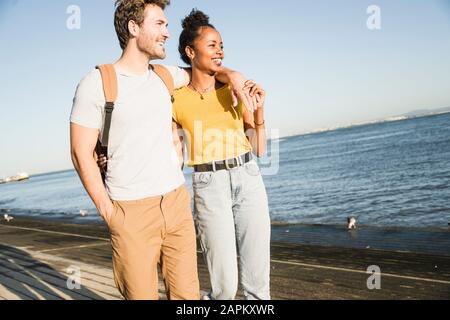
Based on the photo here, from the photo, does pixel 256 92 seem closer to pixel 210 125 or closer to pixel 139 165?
pixel 210 125

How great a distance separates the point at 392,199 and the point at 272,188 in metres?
14.4

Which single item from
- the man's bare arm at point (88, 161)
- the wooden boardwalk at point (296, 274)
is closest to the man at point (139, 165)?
the man's bare arm at point (88, 161)

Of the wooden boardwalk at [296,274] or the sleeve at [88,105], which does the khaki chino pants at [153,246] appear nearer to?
the sleeve at [88,105]

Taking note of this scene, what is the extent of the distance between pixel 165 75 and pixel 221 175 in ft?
2.60

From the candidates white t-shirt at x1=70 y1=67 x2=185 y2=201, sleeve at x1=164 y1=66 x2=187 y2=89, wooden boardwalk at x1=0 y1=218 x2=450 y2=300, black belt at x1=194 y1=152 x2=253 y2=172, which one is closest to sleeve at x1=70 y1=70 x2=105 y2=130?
white t-shirt at x1=70 y1=67 x2=185 y2=201

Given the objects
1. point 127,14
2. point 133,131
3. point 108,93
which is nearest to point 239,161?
point 133,131

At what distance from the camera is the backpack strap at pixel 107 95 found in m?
2.21

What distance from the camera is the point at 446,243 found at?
9.65 meters

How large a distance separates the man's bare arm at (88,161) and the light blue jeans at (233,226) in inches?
31.8

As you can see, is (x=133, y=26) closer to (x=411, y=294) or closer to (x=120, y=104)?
(x=120, y=104)

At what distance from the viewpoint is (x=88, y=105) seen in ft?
7.19

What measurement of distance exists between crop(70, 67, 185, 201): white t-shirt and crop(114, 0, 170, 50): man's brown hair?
277mm

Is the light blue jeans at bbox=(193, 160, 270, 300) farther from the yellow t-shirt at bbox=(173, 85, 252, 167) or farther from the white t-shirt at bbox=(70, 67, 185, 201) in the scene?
the white t-shirt at bbox=(70, 67, 185, 201)

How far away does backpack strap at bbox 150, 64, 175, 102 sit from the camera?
261cm
